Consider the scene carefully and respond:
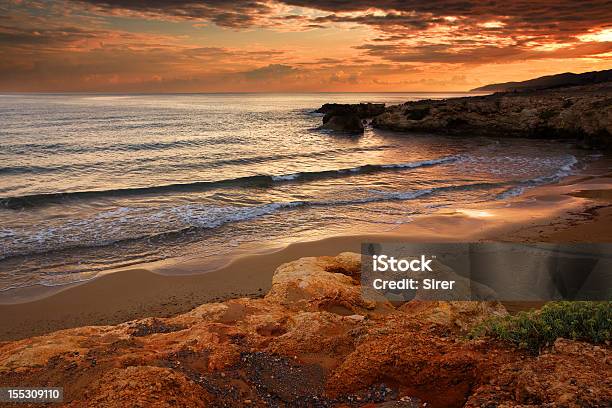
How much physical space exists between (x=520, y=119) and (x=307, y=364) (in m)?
41.7

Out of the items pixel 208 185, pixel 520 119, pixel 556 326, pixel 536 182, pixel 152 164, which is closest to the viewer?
pixel 556 326

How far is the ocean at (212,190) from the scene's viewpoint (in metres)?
12.6

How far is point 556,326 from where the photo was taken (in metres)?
4.88

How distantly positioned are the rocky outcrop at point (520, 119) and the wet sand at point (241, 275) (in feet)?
61.5

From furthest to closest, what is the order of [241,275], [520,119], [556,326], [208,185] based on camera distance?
[520,119] → [208,185] → [241,275] → [556,326]

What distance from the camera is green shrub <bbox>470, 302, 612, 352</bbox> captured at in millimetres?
4777

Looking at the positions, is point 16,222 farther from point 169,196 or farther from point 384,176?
point 384,176

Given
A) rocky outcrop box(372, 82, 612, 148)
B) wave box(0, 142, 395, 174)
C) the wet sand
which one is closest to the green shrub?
the wet sand

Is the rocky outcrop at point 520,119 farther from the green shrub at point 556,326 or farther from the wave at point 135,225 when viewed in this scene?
the green shrub at point 556,326

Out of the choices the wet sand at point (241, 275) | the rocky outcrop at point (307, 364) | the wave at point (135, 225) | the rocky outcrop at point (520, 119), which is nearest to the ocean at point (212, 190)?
the wave at point (135, 225)

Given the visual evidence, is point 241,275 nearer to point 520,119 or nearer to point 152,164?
point 152,164

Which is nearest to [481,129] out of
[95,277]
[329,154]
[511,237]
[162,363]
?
[329,154]

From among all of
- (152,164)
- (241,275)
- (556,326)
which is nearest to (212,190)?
(152,164)

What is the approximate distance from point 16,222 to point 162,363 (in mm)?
13021
